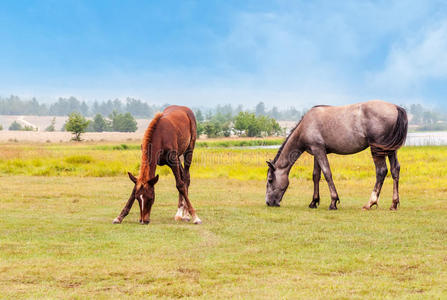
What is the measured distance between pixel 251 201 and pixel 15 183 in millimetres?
10285

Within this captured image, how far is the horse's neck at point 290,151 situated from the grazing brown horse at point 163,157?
3076 millimetres

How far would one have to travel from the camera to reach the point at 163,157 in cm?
1120

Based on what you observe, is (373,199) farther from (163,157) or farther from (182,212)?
(163,157)

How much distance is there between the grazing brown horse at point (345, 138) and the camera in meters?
13.4

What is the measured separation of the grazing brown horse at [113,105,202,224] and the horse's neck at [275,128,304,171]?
3076 millimetres

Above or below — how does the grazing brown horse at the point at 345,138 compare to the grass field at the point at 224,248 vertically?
above

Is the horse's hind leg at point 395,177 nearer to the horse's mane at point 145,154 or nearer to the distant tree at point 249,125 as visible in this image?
the horse's mane at point 145,154

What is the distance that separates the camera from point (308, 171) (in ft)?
84.2

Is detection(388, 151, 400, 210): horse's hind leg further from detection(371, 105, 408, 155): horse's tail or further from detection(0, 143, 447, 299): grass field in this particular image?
detection(371, 105, 408, 155): horse's tail

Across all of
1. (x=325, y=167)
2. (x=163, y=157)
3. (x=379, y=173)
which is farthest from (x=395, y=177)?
(x=163, y=157)

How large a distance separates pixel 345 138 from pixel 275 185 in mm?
2294

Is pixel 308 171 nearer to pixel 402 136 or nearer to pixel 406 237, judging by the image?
pixel 402 136

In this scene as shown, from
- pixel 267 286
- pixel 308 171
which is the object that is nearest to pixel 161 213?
pixel 267 286

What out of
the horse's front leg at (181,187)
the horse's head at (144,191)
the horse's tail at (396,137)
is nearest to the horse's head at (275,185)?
the horse's tail at (396,137)
